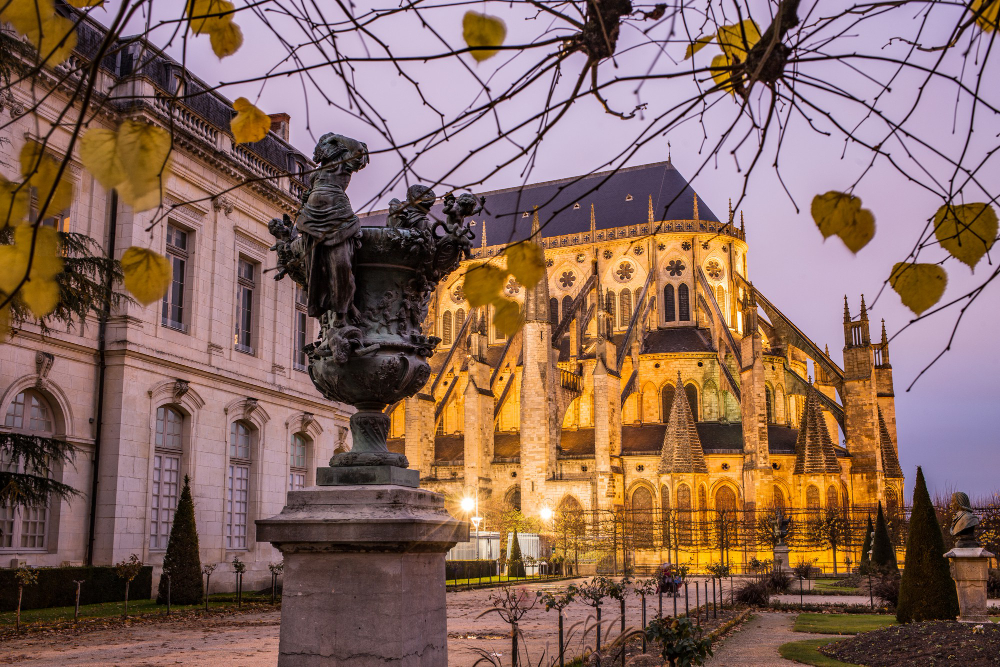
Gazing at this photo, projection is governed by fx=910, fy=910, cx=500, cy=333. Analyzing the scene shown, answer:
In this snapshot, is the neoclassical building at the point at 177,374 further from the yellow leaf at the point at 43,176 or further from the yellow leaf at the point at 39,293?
the yellow leaf at the point at 39,293

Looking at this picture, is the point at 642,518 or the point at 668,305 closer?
the point at 642,518

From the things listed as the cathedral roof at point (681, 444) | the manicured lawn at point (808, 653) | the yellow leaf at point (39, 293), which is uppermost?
the cathedral roof at point (681, 444)

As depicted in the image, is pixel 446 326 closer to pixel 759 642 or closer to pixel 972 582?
pixel 759 642

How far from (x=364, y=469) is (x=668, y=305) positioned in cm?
4225

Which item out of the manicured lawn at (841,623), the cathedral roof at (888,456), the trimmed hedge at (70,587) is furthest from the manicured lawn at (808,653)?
the cathedral roof at (888,456)

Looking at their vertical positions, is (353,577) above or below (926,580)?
above

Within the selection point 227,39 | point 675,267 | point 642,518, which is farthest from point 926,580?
point 675,267

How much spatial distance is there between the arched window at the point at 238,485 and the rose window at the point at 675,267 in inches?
1166

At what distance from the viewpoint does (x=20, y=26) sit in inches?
72.2

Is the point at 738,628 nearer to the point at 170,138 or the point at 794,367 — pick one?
the point at 170,138

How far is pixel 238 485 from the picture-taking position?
19922 millimetres

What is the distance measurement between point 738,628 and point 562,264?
35587 mm

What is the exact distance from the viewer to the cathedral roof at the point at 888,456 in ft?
128

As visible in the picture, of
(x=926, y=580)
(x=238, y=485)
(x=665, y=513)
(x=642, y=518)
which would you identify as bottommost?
(x=926, y=580)
